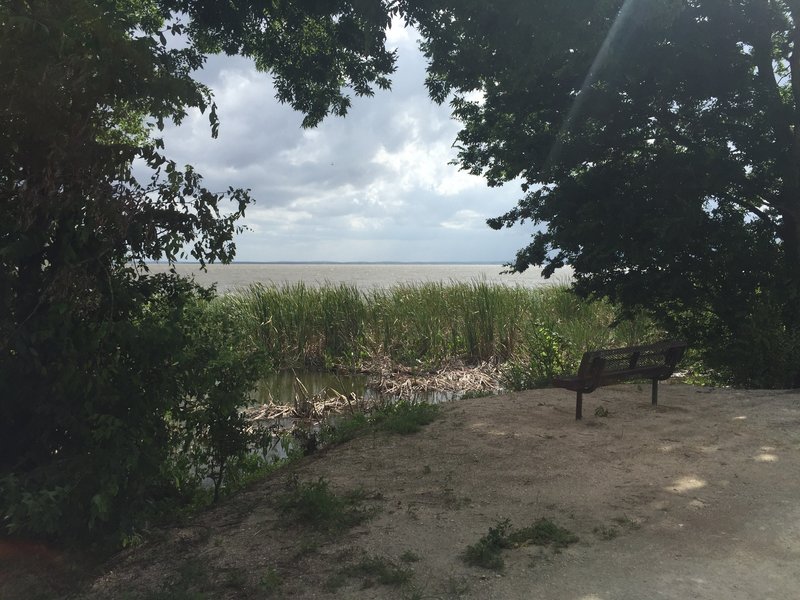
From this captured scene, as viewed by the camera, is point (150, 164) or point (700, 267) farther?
point (700, 267)

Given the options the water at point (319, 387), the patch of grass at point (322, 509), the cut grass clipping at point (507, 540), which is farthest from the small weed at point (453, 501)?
the water at point (319, 387)

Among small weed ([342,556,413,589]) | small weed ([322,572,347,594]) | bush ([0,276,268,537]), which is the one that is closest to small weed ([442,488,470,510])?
small weed ([342,556,413,589])

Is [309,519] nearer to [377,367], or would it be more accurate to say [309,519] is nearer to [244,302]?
[377,367]

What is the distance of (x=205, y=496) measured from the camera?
5.06 metres

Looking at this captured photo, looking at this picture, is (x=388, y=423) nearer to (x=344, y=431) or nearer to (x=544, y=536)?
(x=344, y=431)

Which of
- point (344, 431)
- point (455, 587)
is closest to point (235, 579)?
point (455, 587)

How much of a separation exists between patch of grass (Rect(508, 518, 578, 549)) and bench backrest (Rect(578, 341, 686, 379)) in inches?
112

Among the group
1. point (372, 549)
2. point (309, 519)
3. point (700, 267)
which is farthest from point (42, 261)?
point (700, 267)

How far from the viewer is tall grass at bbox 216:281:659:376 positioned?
13219mm

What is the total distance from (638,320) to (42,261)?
11.1 m

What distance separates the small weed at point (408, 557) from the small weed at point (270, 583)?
0.63 metres

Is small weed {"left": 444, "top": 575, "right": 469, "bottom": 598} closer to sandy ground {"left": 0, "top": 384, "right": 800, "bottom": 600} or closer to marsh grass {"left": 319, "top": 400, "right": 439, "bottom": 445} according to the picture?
sandy ground {"left": 0, "top": 384, "right": 800, "bottom": 600}

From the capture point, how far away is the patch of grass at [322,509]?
3.85m

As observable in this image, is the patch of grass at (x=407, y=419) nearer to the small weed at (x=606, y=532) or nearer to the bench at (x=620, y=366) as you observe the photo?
the bench at (x=620, y=366)
